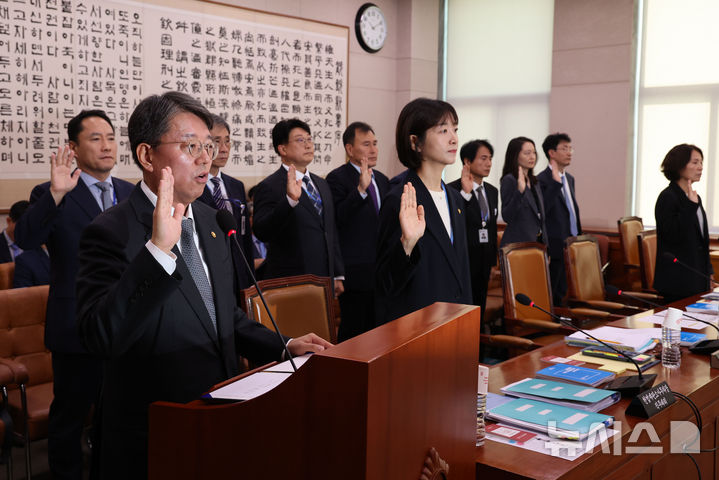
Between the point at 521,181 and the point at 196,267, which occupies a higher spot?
the point at 521,181

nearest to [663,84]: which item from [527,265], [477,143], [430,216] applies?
[477,143]

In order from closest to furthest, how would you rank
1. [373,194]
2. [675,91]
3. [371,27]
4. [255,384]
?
[255,384]
[373,194]
[675,91]
[371,27]

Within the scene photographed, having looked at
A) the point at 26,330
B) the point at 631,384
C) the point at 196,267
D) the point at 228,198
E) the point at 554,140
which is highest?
the point at 554,140

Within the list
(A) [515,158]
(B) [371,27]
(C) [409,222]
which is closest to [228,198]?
(C) [409,222]

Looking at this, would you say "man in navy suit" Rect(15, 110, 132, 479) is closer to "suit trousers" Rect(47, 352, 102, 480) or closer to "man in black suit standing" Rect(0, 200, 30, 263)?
"suit trousers" Rect(47, 352, 102, 480)

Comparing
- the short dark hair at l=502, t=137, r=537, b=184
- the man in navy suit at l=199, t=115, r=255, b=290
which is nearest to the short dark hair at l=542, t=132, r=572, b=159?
the short dark hair at l=502, t=137, r=537, b=184

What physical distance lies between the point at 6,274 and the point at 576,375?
121 inches

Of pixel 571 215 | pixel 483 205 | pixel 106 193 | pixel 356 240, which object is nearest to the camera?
pixel 106 193

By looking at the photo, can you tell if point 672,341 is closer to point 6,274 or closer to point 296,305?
point 296,305

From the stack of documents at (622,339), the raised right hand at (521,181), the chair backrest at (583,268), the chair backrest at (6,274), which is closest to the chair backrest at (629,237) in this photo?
the raised right hand at (521,181)

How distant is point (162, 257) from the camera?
1.26 metres

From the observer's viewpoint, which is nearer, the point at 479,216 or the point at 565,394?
the point at 565,394

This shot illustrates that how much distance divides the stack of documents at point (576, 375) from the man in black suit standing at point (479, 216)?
2268mm

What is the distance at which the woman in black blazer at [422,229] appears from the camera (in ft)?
7.31
